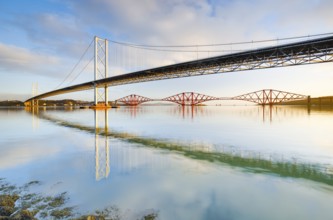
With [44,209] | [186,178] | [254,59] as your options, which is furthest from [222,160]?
[254,59]

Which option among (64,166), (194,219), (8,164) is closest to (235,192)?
(194,219)

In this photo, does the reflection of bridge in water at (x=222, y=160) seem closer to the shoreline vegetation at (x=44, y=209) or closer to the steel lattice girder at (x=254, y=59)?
the shoreline vegetation at (x=44, y=209)

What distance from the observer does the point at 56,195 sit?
4793mm

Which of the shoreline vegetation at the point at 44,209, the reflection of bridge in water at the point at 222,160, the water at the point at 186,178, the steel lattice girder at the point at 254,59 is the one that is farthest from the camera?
the steel lattice girder at the point at 254,59

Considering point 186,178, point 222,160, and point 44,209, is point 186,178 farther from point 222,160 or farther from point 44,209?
point 44,209

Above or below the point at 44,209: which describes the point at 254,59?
above

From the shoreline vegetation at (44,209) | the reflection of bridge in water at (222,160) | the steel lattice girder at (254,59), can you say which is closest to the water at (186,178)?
the reflection of bridge in water at (222,160)

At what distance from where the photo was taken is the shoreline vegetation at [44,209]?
383 cm

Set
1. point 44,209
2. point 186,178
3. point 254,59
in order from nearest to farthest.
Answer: point 44,209
point 186,178
point 254,59

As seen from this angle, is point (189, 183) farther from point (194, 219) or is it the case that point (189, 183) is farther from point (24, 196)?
point (24, 196)

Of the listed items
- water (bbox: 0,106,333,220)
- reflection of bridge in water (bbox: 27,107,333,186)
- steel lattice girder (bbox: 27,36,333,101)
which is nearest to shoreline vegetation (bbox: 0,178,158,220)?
water (bbox: 0,106,333,220)

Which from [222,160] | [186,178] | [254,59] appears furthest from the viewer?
[254,59]

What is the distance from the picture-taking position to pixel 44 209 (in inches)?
162

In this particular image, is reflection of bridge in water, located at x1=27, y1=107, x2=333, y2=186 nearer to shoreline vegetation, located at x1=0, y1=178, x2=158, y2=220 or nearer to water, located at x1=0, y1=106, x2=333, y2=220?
water, located at x1=0, y1=106, x2=333, y2=220
